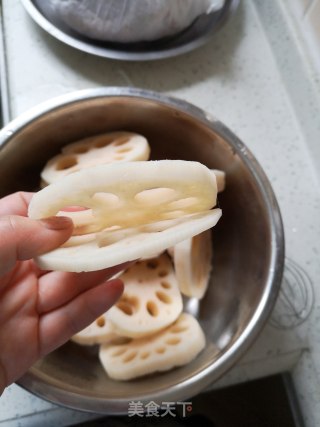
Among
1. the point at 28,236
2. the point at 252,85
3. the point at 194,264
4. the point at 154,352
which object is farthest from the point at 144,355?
the point at 252,85

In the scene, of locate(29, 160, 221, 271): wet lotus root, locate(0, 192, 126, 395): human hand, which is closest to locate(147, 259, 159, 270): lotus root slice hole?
locate(0, 192, 126, 395): human hand

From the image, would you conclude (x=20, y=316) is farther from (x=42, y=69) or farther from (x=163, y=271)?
(x=42, y=69)

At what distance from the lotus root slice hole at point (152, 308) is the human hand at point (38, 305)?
3.0 inches

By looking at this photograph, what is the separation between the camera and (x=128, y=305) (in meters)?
0.63

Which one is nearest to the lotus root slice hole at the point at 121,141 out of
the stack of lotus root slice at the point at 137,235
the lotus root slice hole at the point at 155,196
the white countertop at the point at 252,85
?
the stack of lotus root slice at the point at 137,235

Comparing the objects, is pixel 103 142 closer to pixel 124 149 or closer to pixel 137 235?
pixel 124 149

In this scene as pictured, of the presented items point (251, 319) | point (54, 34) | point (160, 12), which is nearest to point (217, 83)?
point (160, 12)

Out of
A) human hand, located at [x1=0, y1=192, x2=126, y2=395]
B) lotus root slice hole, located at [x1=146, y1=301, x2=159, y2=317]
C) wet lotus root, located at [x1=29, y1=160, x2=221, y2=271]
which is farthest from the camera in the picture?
lotus root slice hole, located at [x1=146, y1=301, x2=159, y2=317]

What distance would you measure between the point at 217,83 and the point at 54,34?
0.28 m

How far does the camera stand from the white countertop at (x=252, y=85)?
2.36 ft

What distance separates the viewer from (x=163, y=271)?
0.68m

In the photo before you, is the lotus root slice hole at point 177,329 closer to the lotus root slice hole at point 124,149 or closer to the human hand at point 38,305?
the human hand at point 38,305

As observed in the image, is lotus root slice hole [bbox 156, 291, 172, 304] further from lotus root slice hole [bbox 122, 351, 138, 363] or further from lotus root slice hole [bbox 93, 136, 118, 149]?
lotus root slice hole [bbox 93, 136, 118, 149]

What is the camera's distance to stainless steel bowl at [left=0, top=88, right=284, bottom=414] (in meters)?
0.54
